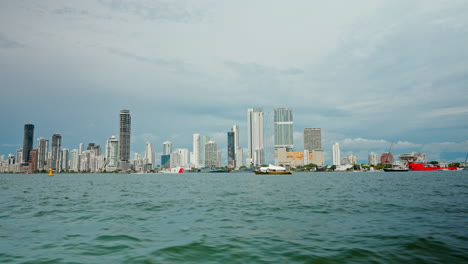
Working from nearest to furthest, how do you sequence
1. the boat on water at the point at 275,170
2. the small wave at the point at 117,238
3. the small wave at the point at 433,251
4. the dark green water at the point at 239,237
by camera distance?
1. the small wave at the point at 433,251
2. the dark green water at the point at 239,237
3. the small wave at the point at 117,238
4. the boat on water at the point at 275,170

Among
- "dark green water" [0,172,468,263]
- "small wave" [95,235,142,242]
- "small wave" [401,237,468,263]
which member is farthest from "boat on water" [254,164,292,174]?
"small wave" [95,235,142,242]

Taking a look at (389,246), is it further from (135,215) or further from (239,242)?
(135,215)

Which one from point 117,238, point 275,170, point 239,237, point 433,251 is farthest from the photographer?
point 275,170

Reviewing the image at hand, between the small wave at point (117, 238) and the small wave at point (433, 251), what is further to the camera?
the small wave at point (117, 238)

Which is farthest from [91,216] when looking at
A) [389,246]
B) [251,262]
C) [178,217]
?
[389,246]

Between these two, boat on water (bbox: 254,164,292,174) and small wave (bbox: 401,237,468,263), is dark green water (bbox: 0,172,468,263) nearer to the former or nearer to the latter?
small wave (bbox: 401,237,468,263)

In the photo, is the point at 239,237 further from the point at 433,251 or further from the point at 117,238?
the point at 433,251

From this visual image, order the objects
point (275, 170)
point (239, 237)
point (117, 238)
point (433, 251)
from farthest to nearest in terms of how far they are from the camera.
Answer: point (275, 170), point (239, 237), point (117, 238), point (433, 251)

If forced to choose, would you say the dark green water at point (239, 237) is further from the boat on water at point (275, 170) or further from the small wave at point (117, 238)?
the boat on water at point (275, 170)

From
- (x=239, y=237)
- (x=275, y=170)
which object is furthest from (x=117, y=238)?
(x=275, y=170)

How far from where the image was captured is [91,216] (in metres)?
22.6

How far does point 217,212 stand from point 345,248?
12978 millimetres

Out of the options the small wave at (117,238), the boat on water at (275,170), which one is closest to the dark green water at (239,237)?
the small wave at (117,238)

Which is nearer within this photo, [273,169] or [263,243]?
[263,243]
